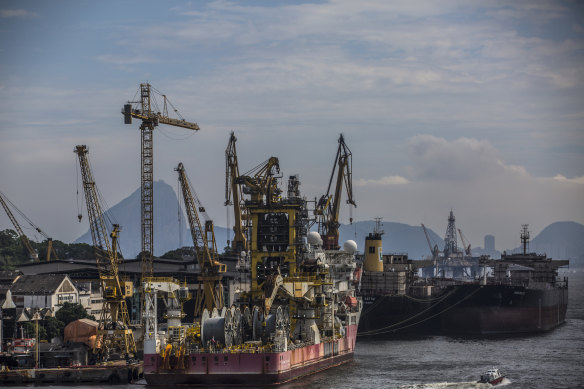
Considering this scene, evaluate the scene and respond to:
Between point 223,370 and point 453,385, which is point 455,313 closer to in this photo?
point 453,385

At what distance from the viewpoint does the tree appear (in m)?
119

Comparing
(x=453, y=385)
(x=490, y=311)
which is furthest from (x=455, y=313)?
(x=453, y=385)

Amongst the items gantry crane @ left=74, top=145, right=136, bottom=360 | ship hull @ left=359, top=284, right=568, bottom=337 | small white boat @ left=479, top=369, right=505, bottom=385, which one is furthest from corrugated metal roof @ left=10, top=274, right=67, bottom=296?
small white boat @ left=479, top=369, right=505, bottom=385

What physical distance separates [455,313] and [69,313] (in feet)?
180

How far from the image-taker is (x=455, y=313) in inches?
5458

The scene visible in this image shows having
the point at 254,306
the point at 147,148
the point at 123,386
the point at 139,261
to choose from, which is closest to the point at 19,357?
the point at 123,386

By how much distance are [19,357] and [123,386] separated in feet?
47.0

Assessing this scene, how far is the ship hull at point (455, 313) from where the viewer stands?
136 meters

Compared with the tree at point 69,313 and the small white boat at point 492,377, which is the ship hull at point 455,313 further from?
the small white boat at point 492,377

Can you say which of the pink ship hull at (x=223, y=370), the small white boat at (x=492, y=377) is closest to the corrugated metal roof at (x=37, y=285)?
the pink ship hull at (x=223, y=370)

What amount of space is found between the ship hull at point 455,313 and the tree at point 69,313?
39.3 meters

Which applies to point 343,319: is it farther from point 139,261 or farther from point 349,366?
point 139,261

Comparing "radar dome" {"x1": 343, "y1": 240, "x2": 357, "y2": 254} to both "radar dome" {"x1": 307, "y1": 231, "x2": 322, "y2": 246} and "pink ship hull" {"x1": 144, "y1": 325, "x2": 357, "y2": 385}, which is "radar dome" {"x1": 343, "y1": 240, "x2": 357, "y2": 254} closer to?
"radar dome" {"x1": 307, "y1": 231, "x2": 322, "y2": 246}

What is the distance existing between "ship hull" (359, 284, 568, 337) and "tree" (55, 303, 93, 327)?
129ft
